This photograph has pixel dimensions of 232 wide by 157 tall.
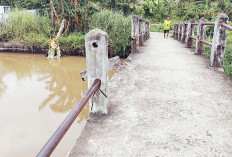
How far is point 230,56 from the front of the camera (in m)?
7.26

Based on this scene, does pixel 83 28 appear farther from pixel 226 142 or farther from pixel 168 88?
pixel 226 142

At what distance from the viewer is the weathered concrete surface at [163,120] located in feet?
6.00

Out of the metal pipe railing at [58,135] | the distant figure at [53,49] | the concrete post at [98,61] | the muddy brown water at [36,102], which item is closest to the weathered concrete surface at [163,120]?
the concrete post at [98,61]

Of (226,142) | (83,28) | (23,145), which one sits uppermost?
(83,28)

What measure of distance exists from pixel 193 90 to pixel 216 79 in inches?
27.5

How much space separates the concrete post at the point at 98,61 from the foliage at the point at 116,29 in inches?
251

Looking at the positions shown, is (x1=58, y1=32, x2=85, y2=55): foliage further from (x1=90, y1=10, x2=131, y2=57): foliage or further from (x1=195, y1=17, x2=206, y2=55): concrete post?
(x1=195, y1=17, x2=206, y2=55): concrete post

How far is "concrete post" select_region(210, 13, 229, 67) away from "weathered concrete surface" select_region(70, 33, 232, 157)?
0.69m

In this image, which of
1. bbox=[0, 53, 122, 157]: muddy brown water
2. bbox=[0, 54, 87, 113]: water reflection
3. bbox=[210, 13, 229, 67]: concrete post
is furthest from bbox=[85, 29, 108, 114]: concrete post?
bbox=[210, 13, 229, 67]: concrete post

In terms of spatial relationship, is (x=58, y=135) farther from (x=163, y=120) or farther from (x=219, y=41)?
Result: (x=219, y=41)

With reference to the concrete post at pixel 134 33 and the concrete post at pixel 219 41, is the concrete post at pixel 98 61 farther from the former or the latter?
the concrete post at pixel 134 33

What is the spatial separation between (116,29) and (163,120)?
7290mm

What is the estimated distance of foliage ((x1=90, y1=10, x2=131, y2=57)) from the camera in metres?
8.66

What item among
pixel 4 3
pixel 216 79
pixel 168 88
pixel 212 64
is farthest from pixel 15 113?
pixel 4 3
